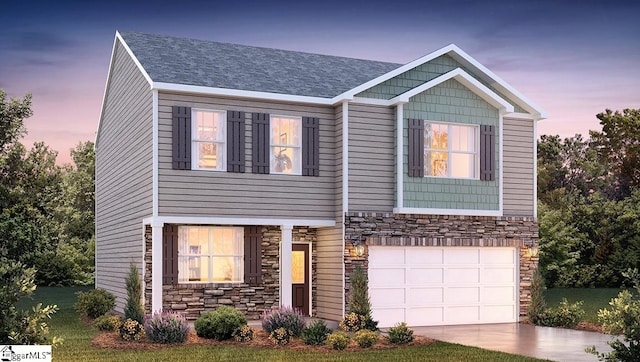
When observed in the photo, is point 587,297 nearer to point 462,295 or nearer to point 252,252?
point 462,295

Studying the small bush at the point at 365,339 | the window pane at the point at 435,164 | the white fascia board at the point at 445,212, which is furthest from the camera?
the window pane at the point at 435,164

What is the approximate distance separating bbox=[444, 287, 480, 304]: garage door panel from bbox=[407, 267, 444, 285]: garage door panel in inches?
15.1

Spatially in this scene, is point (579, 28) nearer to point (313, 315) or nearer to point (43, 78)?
point (313, 315)

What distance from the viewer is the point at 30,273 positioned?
8.54 metres

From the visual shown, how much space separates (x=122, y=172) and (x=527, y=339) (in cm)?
1083

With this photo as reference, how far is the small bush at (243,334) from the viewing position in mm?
15078

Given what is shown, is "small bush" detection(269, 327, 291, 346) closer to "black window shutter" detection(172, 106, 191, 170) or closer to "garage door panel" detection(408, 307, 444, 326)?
"black window shutter" detection(172, 106, 191, 170)

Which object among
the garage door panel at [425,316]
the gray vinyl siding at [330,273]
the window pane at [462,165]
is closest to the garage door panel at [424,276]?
the garage door panel at [425,316]

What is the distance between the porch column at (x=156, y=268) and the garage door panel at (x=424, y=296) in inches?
226

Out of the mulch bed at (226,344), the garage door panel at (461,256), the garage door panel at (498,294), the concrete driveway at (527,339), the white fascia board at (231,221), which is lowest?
the concrete driveway at (527,339)

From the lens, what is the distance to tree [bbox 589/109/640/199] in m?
41.4

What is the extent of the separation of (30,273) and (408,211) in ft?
37.9

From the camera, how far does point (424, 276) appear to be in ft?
63.9

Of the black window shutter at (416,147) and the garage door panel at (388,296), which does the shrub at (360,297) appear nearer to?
the garage door panel at (388,296)
